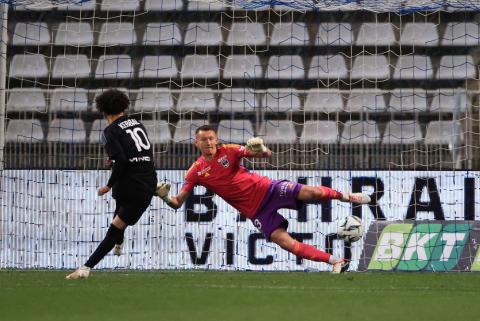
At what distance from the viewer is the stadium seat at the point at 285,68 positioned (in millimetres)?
15189

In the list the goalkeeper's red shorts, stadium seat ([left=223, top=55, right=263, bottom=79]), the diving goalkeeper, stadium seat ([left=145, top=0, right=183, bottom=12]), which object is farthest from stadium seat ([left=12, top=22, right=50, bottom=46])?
the goalkeeper's red shorts

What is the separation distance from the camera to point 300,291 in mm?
8125

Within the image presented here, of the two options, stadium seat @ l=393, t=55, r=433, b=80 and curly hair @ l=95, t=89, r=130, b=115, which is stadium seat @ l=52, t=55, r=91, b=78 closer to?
stadium seat @ l=393, t=55, r=433, b=80

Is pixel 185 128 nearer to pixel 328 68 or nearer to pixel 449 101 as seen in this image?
pixel 328 68

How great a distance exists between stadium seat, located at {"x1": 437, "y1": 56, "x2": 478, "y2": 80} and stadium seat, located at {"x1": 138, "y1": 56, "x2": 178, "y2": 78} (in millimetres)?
4105

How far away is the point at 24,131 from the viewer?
560 inches

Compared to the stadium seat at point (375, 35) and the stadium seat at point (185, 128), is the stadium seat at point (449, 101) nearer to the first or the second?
the stadium seat at point (375, 35)

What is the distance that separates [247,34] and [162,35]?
1.35m

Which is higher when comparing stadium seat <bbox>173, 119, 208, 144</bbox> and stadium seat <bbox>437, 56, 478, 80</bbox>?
stadium seat <bbox>437, 56, 478, 80</bbox>

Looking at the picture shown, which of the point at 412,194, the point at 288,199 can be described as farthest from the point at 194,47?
the point at 288,199

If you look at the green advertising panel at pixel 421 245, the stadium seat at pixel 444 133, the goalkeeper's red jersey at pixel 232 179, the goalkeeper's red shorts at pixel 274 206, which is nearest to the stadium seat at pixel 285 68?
the stadium seat at pixel 444 133

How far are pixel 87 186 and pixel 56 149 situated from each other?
0.82 m

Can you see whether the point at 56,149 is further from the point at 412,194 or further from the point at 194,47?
the point at 412,194

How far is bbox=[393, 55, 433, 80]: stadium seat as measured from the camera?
49.6 feet
